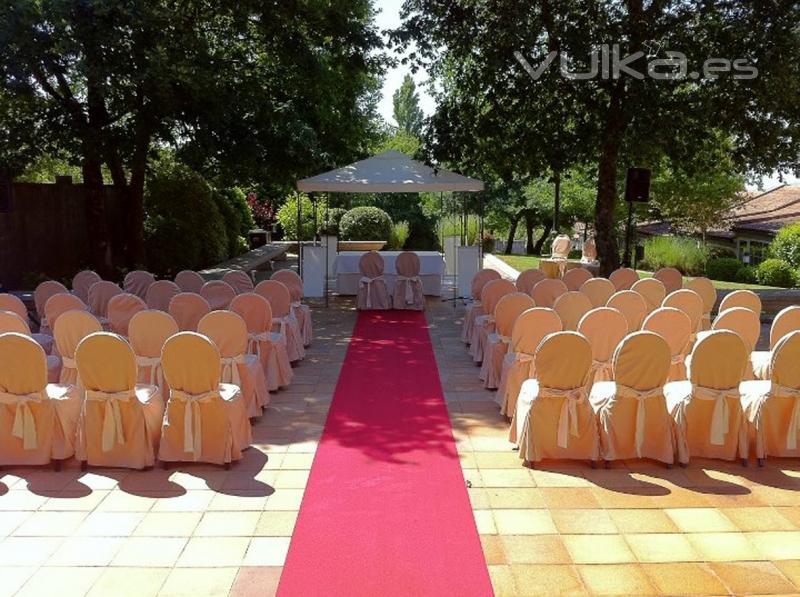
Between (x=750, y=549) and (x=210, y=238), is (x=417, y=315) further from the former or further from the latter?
(x=750, y=549)

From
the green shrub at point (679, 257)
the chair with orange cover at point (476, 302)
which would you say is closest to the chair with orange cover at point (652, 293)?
the chair with orange cover at point (476, 302)

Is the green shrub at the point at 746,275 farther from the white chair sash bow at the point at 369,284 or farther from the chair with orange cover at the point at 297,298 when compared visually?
the chair with orange cover at the point at 297,298

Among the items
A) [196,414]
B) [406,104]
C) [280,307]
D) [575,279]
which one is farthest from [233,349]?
[406,104]

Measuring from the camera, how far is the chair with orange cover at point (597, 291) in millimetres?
9047

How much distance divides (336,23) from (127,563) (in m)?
12.0

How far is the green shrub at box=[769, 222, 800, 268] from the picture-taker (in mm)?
19594

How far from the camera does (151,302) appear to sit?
920 cm

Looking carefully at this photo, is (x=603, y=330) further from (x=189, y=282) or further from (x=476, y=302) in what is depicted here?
(x=189, y=282)

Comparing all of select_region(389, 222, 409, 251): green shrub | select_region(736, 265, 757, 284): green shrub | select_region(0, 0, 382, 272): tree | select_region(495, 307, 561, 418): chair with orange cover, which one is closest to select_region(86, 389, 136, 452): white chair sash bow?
select_region(495, 307, 561, 418): chair with orange cover

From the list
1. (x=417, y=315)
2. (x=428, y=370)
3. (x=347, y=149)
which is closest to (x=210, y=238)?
(x=347, y=149)

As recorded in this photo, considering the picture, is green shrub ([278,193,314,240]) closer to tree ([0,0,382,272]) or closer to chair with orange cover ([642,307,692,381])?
tree ([0,0,382,272])

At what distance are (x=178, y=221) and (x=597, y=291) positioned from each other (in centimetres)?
1137

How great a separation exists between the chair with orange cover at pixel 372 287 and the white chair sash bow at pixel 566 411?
26.1ft

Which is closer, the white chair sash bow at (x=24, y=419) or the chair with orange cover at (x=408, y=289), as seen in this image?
the white chair sash bow at (x=24, y=419)
